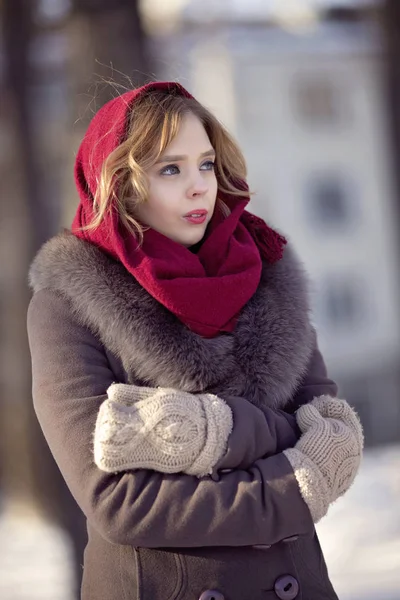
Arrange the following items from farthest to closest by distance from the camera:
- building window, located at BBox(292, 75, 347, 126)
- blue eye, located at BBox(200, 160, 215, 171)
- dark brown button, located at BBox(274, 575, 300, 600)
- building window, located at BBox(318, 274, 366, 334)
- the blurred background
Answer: building window, located at BBox(292, 75, 347, 126) < building window, located at BBox(318, 274, 366, 334) < the blurred background < blue eye, located at BBox(200, 160, 215, 171) < dark brown button, located at BBox(274, 575, 300, 600)

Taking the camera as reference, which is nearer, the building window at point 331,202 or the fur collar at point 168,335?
the fur collar at point 168,335

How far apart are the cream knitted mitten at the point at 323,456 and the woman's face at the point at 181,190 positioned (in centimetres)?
54

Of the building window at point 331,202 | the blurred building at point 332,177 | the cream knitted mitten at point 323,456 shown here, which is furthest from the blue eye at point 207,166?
the building window at point 331,202

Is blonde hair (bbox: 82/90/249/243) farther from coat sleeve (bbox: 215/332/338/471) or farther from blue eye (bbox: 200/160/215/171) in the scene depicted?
coat sleeve (bbox: 215/332/338/471)

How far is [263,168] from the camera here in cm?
2994

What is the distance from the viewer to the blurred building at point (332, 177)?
2938 centimetres

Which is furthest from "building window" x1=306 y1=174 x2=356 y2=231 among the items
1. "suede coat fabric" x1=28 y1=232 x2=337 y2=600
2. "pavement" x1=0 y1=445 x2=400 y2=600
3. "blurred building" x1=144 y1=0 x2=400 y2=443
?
"suede coat fabric" x1=28 y1=232 x2=337 y2=600

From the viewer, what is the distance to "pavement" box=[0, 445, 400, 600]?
15.6ft

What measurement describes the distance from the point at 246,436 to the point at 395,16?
19.0ft

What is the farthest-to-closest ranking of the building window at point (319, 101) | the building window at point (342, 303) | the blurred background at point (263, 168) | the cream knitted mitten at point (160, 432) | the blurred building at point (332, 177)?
the building window at point (319, 101)
the building window at point (342, 303)
the blurred building at point (332, 177)
the blurred background at point (263, 168)
the cream knitted mitten at point (160, 432)

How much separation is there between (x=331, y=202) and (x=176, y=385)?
28810 mm

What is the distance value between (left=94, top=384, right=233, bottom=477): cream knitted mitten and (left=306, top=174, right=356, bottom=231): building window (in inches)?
1109

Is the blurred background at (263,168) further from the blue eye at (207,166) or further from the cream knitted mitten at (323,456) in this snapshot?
the cream knitted mitten at (323,456)

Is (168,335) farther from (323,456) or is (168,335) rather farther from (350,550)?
(350,550)
